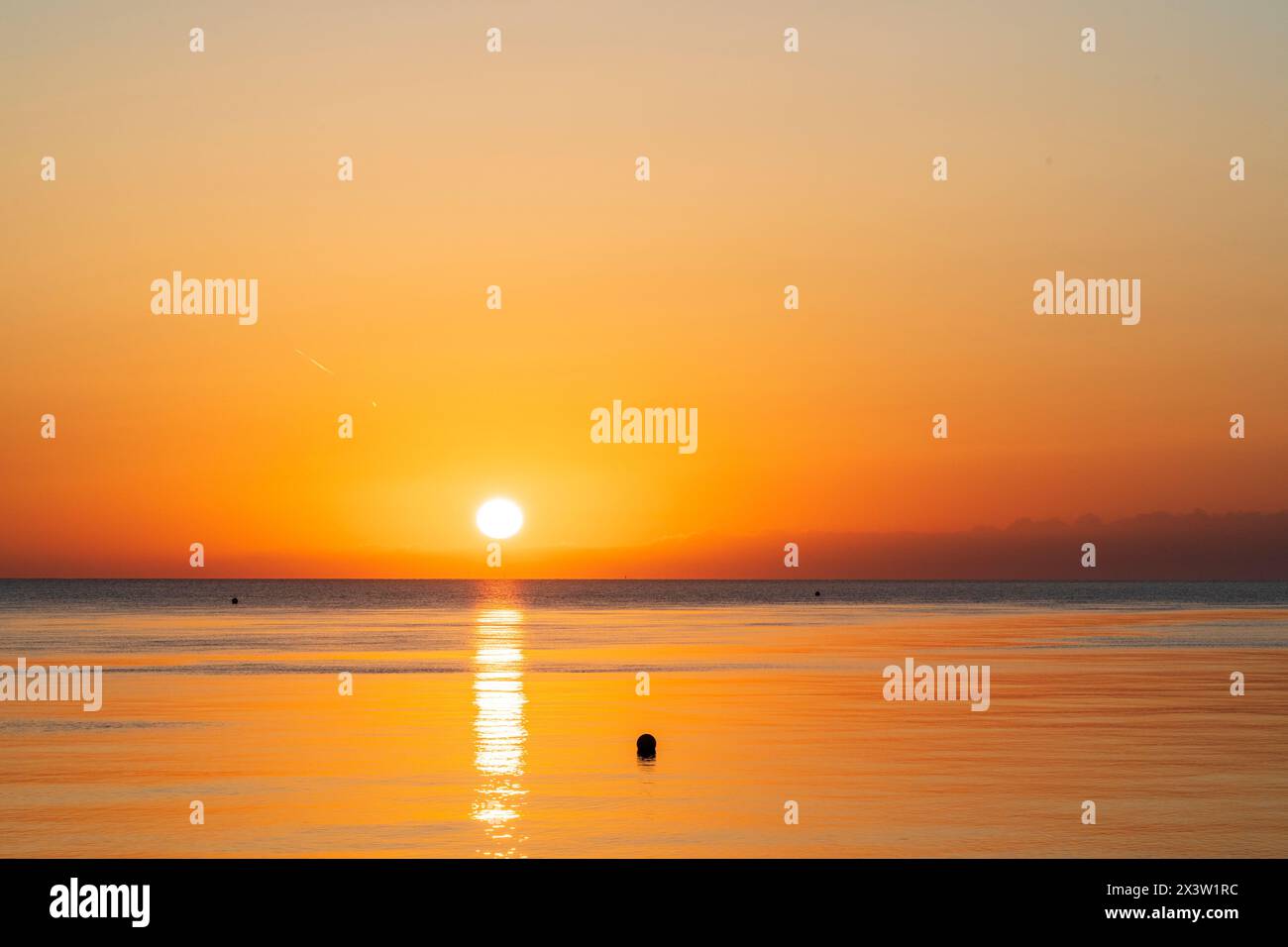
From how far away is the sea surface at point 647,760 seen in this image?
2853cm

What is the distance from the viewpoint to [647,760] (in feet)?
127

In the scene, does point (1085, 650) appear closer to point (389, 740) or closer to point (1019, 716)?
point (1019, 716)

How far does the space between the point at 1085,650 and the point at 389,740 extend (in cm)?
5607

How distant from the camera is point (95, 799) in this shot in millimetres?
32125

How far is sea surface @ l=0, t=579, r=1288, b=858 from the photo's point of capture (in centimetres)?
2853

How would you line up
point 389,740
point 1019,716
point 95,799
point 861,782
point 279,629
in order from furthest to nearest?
1. point 279,629
2. point 1019,716
3. point 389,740
4. point 861,782
5. point 95,799
